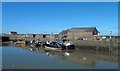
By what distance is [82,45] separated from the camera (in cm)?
3728

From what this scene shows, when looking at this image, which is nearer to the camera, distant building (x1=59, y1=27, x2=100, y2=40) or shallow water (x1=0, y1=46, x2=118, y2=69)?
shallow water (x1=0, y1=46, x2=118, y2=69)

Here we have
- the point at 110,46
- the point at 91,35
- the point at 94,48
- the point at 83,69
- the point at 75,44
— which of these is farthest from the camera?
the point at 91,35

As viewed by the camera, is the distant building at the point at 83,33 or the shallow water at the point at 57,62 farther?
the distant building at the point at 83,33

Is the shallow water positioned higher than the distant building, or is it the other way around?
the distant building

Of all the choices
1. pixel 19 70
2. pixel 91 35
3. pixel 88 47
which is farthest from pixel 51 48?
pixel 19 70

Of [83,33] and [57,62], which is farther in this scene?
[83,33]

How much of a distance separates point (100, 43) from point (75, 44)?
21.0 feet

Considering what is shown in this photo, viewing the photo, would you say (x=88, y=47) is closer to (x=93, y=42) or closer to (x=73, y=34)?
(x=93, y=42)

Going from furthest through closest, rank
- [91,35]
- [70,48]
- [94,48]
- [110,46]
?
[91,35]
[70,48]
[94,48]
[110,46]

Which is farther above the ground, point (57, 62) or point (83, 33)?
point (83, 33)

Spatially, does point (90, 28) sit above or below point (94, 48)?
above

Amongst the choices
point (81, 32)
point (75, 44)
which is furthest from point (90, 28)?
point (75, 44)

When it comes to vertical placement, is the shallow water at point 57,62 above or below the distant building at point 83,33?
below

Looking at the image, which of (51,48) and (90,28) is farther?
(90,28)
